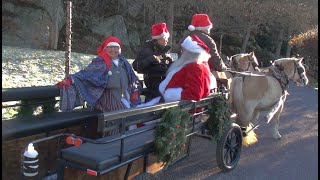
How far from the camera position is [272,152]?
6254mm

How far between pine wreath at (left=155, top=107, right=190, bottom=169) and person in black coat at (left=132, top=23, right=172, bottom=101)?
180 centimetres

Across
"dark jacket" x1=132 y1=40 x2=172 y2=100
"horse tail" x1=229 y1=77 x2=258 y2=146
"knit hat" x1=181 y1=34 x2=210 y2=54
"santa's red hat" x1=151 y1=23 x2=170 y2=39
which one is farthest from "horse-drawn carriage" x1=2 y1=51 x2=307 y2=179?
"horse tail" x1=229 y1=77 x2=258 y2=146

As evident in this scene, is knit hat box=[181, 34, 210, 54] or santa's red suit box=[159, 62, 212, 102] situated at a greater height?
knit hat box=[181, 34, 210, 54]

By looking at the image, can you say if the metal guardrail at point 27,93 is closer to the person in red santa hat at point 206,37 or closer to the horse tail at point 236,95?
the person in red santa hat at point 206,37

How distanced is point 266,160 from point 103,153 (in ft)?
11.7

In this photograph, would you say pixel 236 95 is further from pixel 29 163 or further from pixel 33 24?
pixel 33 24

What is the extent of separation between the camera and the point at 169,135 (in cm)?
341

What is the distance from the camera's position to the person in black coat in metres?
5.33

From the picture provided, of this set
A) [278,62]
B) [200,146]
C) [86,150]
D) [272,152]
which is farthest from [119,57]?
[278,62]

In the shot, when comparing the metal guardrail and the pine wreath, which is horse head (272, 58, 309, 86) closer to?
the pine wreath

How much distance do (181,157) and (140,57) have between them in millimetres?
1872

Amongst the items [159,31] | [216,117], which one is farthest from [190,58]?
[159,31]

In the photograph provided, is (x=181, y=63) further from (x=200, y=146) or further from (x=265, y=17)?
(x=265, y=17)

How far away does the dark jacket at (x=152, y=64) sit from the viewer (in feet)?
17.4
